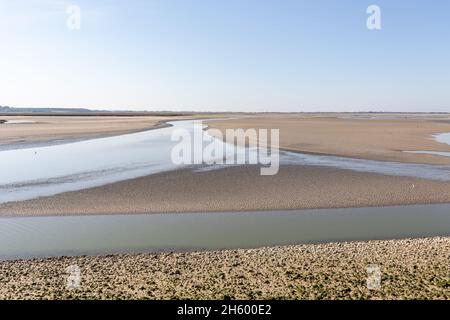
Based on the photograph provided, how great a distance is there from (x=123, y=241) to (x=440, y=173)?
17.1 meters

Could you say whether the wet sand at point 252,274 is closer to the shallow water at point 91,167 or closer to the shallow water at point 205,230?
the shallow water at point 205,230

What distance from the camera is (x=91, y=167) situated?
78.7 ft

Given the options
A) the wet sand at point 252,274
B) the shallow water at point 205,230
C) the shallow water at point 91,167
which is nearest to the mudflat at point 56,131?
the shallow water at point 91,167

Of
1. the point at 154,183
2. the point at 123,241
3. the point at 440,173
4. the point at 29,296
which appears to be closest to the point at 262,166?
the point at 154,183

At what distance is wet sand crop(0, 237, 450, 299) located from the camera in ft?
26.1

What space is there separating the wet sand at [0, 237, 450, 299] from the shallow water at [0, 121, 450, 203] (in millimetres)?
8886

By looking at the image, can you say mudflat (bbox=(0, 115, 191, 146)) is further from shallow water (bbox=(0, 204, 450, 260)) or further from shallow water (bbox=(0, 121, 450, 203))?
shallow water (bbox=(0, 204, 450, 260))

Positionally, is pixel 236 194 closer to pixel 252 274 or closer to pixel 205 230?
pixel 205 230

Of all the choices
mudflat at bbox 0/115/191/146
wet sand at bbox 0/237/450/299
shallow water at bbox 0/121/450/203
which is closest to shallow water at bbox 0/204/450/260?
wet sand at bbox 0/237/450/299

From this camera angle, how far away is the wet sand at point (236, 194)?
1566 centimetres

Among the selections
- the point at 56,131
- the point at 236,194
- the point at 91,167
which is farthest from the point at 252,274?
the point at 56,131

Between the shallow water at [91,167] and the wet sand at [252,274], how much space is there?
8886 mm

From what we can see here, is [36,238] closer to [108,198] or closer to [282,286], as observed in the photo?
[108,198]
